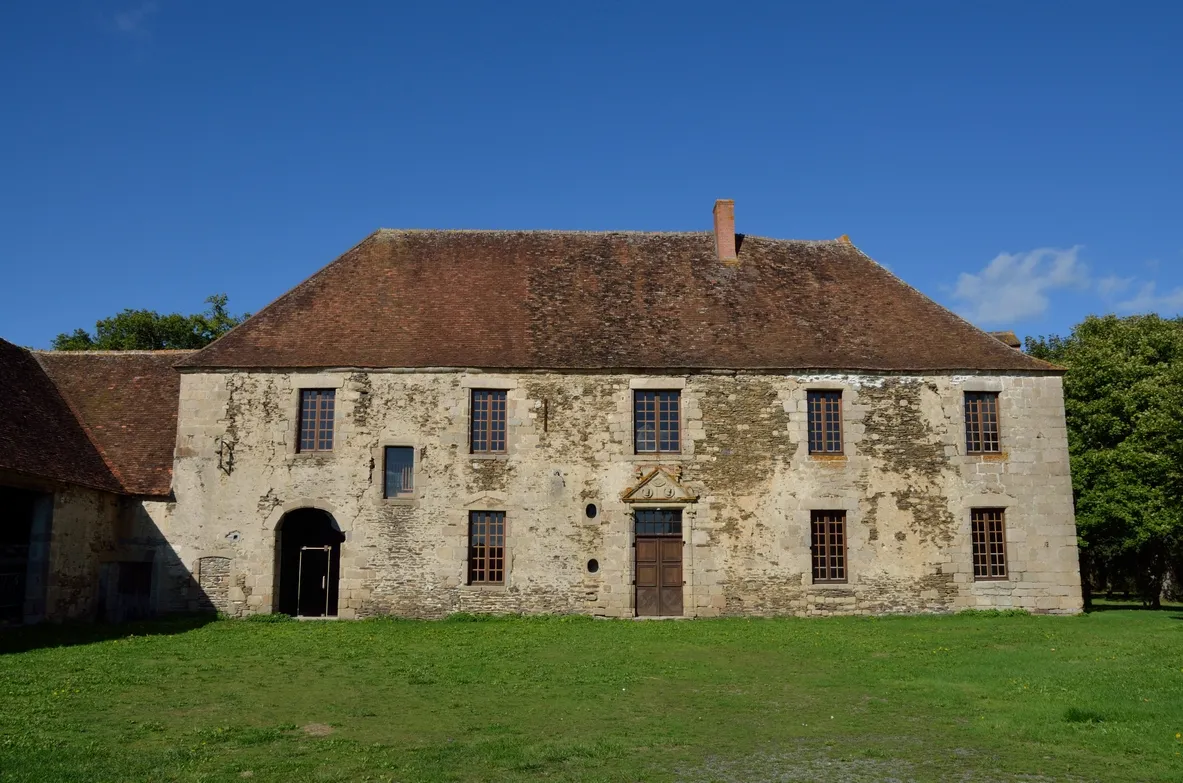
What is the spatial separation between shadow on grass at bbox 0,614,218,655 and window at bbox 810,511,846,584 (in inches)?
520

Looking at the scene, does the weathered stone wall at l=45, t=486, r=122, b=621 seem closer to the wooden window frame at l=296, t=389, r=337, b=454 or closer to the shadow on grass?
the shadow on grass

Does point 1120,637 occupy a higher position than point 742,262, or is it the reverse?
point 742,262

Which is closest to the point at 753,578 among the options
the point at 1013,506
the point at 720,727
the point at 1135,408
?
the point at 1013,506

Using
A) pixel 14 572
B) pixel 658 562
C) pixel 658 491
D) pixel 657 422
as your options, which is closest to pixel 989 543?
pixel 658 562

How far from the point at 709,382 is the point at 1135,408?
14260 millimetres

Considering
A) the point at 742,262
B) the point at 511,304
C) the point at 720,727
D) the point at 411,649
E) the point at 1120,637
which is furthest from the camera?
the point at 742,262

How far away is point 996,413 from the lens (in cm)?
2194

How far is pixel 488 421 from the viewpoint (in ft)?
69.7

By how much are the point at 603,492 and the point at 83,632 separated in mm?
10455

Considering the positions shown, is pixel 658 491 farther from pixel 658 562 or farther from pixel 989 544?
pixel 989 544

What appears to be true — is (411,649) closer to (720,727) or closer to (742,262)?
(720,727)

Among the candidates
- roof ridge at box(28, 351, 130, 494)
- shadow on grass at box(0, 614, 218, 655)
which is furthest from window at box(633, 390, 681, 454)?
roof ridge at box(28, 351, 130, 494)

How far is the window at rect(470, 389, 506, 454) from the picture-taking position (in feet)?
69.5

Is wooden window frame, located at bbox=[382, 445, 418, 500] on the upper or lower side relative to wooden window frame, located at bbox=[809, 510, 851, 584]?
upper
